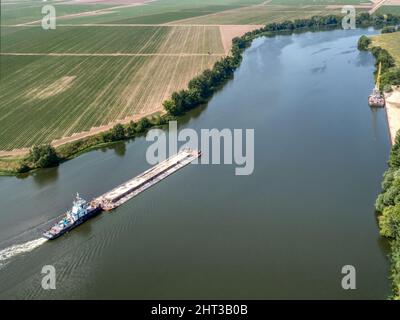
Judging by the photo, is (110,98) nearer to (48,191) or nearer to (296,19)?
(48,191)

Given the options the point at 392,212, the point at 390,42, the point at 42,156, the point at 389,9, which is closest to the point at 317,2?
Answer: the point at 389,9

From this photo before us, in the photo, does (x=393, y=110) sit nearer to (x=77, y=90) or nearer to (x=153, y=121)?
(x=153, y=121)

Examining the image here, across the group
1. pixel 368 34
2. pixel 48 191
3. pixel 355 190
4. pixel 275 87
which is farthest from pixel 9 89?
pixel 368 34

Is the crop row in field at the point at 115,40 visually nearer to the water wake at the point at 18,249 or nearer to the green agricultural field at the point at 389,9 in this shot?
the green agricultural field at the point at 389,9

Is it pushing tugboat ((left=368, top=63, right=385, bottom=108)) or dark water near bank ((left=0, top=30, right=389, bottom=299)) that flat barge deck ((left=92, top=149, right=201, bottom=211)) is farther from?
pushing tugboat ((left=368, top=63, right=385, bottom=108))

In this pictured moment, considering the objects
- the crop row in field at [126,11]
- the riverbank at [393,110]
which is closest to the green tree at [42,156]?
the riverbank at [393,110]

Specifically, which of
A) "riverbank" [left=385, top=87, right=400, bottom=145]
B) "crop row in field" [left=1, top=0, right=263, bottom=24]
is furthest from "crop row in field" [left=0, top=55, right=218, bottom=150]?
"crop row in field" [left=1, top=0, right=263, bottom=24]

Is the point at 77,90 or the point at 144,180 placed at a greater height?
the point at 77,90
